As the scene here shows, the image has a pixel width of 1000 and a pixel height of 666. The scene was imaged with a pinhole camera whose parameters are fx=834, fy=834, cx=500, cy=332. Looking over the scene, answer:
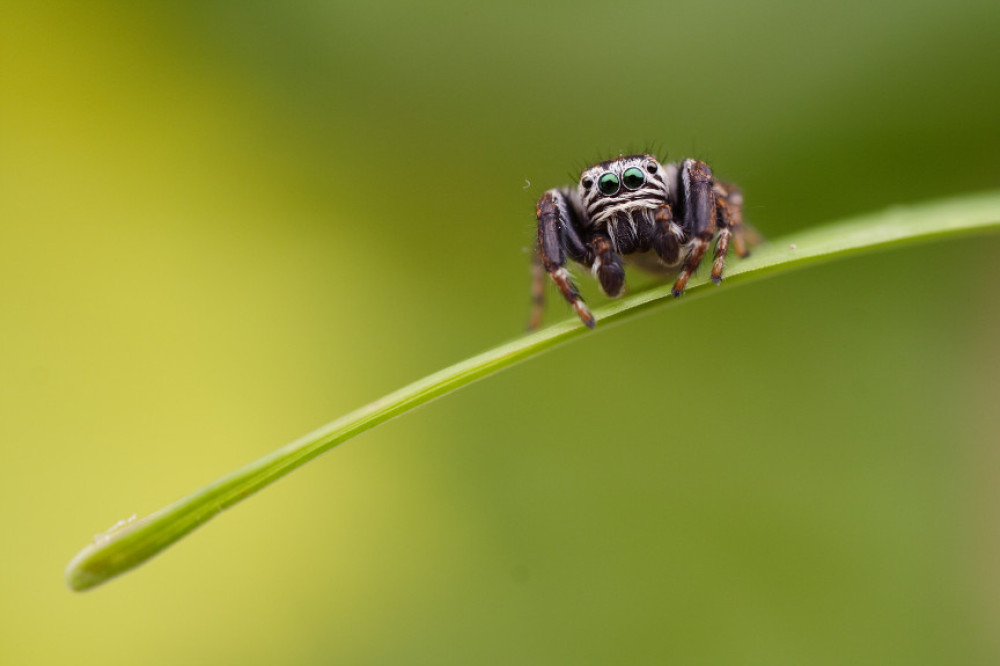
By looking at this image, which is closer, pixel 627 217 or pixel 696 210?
pixel 696 210

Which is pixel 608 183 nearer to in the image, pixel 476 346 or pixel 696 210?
pixel 696 210

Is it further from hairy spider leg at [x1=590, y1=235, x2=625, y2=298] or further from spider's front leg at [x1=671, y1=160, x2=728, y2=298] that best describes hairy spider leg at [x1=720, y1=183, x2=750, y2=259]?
hairy spider leg at [x1=590, y1=235, x2=625, y2=298]

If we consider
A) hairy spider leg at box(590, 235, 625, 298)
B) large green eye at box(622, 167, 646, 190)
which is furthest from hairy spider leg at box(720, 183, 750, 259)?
hairy spider leg at box(590, 235, 625, 298)

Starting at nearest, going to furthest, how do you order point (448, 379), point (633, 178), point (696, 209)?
point (448, 379) < point (696, 209) < point (633, 178)

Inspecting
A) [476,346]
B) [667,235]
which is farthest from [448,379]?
[476,346]

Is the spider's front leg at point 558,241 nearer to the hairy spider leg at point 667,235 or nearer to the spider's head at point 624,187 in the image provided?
the spider's head at point 624,187

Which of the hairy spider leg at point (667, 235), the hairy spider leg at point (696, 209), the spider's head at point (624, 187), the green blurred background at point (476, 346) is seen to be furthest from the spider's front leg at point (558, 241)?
the green blurred background at point (476, 346)
